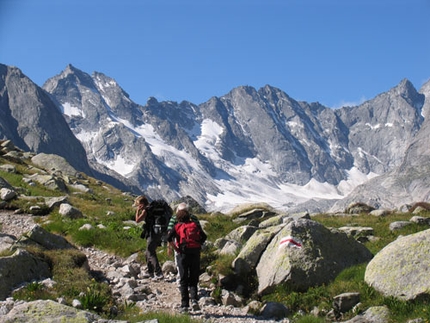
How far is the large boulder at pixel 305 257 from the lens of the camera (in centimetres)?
1348

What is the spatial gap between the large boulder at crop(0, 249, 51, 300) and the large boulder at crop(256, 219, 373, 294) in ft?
21.6

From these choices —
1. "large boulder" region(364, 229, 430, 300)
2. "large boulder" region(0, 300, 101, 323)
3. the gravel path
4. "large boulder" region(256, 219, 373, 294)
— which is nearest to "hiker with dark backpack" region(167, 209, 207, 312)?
the gravel path

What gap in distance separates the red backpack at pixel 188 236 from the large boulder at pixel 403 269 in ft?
16.7

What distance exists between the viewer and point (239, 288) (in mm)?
14367

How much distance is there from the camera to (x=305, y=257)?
1380 cm

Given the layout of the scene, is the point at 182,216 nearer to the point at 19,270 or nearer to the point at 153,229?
the point at 153,229

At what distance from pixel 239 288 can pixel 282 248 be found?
199 cm

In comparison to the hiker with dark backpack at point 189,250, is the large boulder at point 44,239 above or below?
above

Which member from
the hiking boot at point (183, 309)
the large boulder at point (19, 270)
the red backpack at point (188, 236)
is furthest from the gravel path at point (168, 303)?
the large boulder at point (19, 270)

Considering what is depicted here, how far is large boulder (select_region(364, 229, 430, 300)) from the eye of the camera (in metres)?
11.5

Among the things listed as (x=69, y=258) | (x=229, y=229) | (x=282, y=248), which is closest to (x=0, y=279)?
(x=69, y=258)

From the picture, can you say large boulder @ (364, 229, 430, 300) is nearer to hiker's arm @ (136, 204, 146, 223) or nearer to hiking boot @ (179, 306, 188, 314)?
hiking boot @ (179, 306, 188, 314)

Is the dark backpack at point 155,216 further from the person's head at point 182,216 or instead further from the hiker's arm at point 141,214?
the person's head at point 182,216

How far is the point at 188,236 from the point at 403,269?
6.08 metres
